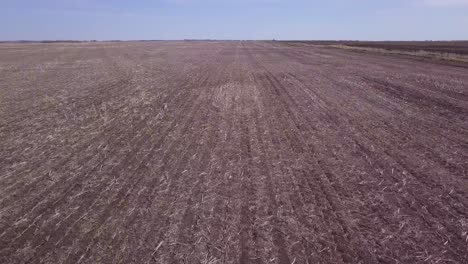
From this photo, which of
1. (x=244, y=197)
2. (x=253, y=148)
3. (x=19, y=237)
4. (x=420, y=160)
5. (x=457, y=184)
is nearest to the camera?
(x=19, y=237)

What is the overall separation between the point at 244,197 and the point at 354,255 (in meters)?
2.02

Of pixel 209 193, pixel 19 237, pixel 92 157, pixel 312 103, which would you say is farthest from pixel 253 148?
pixel 312 103

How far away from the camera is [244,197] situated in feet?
20.4

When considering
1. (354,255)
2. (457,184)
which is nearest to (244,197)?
(354,255)

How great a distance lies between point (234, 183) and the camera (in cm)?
681

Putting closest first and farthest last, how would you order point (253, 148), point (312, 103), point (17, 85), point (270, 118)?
point (253, 148) < point (270, 118) < point (312, 103) < point (17, 85)

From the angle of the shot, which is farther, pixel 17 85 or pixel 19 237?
pixel 17 85

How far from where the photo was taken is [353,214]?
5625 millimetres

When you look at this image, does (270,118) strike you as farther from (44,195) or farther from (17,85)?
(17,85)

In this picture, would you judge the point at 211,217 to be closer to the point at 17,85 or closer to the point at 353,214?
Result: the point at 353,214

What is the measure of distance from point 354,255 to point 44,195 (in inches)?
182

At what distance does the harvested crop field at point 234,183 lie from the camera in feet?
15.9

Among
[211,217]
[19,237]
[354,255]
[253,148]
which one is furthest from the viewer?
[253,148]

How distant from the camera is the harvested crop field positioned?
4855mm
